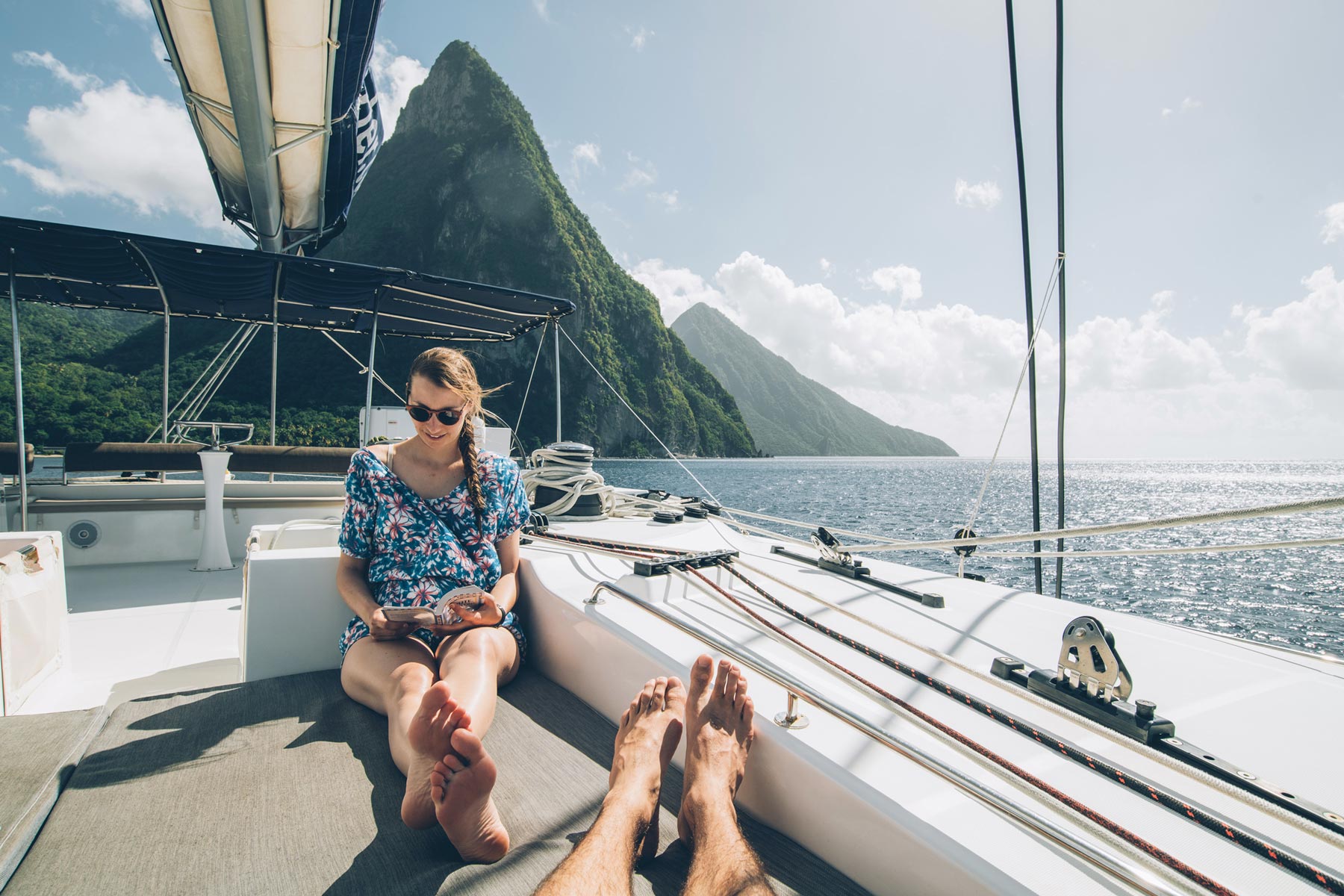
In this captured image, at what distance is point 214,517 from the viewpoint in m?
3.78

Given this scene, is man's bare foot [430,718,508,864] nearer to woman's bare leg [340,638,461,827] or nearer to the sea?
woman's bare leg [340,638,461,827]

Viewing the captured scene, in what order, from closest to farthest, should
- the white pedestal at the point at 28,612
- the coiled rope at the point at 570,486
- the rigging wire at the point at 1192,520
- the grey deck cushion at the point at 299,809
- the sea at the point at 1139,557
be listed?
the rigging wire at the point at 1192,520, the grey deck cushion at the point at 299,809, the white pedestal at the point at 28,612, the coiled rope at the point at 570,486, the sea at the point at 1139,557

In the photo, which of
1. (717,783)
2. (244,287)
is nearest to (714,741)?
(717,783)

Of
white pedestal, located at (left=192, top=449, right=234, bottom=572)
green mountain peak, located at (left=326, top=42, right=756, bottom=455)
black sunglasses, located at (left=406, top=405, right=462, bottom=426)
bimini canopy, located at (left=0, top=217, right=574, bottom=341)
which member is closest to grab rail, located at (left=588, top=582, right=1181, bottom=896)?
black sunglasses, located at (left=406, top=405, right=462, bottom=426)

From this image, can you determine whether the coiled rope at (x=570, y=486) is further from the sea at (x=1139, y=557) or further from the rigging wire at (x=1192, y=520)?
the rigging wire at (x=1192, y=520)

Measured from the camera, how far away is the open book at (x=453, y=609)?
136 cm

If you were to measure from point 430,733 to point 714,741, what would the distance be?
0.45 metres

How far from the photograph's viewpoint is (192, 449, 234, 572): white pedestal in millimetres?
3674

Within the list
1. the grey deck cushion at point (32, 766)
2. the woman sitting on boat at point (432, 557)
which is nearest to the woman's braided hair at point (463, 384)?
the woman sitting on boat at point (432, 557)

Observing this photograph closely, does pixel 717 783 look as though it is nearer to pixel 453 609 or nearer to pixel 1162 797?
pixel 1162 797

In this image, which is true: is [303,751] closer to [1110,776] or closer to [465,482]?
[465,482]

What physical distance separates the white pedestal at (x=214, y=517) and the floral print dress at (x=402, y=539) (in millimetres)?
2881

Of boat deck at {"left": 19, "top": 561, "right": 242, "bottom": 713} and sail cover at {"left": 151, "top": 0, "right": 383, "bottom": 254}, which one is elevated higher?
sail cover at {"left": 151, "top": 0, "right": 383, "bottom": 254}

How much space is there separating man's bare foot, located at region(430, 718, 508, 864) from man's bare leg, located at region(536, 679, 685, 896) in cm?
17
